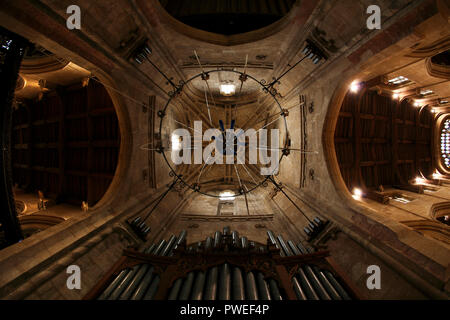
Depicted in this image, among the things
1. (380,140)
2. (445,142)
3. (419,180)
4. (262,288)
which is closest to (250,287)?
(262,288)

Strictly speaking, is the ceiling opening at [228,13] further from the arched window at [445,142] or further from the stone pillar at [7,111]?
the arched window at [445,142]

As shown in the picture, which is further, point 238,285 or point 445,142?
point 445,142

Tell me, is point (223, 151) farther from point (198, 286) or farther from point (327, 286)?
point (327, 286)

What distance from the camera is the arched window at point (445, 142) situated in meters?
15.3

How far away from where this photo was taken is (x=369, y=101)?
1243cm

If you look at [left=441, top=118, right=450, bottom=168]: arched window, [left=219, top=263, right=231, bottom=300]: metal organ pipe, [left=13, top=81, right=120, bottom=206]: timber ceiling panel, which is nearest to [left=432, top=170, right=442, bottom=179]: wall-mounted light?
[left=441, top=118, right=450, bottom=168]: arched window

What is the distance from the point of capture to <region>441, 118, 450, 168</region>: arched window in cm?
1526

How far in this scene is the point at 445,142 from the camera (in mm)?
15438

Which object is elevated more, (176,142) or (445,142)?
(445,142)

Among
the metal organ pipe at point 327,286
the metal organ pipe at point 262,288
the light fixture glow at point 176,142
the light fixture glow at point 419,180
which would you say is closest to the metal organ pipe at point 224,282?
the metal organ pipe at point 262,288

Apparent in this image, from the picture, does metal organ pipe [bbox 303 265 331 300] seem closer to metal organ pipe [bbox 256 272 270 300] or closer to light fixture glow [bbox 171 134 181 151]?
metal organ pipe [bbox 256 272 270 300]

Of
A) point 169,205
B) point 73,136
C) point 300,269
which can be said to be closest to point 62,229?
point 169,205

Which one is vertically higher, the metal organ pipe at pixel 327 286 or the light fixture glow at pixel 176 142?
the light fixture glow at pixel 176 142
